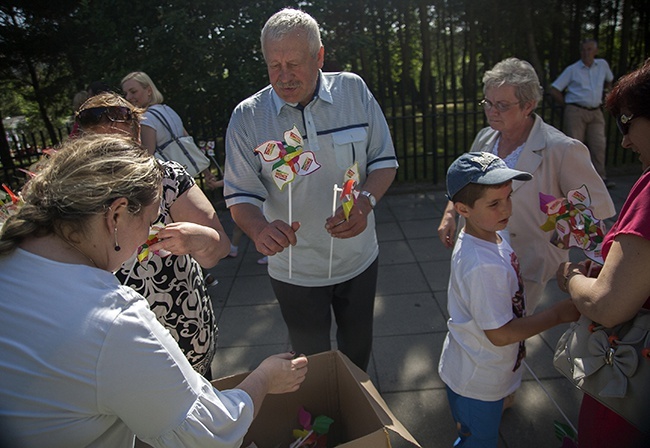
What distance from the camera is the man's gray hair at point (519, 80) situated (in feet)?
7.82

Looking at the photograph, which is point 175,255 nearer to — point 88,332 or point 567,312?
point 88,332

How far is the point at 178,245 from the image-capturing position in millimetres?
1738

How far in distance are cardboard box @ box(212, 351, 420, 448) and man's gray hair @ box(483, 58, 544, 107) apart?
5.30 feet

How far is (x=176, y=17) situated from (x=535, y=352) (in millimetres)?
5911

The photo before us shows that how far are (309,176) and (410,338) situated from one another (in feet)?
6.05

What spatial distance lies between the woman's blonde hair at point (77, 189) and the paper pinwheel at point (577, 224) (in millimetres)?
1584

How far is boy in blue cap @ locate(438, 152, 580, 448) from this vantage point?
5.96ft

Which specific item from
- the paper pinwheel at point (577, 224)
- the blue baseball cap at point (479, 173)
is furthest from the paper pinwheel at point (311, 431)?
the paper pinwheel at point (577, 224)

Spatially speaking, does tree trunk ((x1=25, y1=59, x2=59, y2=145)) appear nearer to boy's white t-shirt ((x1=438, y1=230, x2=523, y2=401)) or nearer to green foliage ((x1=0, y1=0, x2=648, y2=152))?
green foliage ((x1=0, y1=0, x2=648, y2=152))

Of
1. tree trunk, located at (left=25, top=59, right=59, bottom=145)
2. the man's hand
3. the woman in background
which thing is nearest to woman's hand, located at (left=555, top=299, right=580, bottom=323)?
the man's hand

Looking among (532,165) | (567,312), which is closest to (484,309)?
(567,312)

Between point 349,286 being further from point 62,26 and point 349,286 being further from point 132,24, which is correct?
point 62,26

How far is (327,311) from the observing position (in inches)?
96.9

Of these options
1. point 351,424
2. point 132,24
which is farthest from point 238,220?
point 132,24
